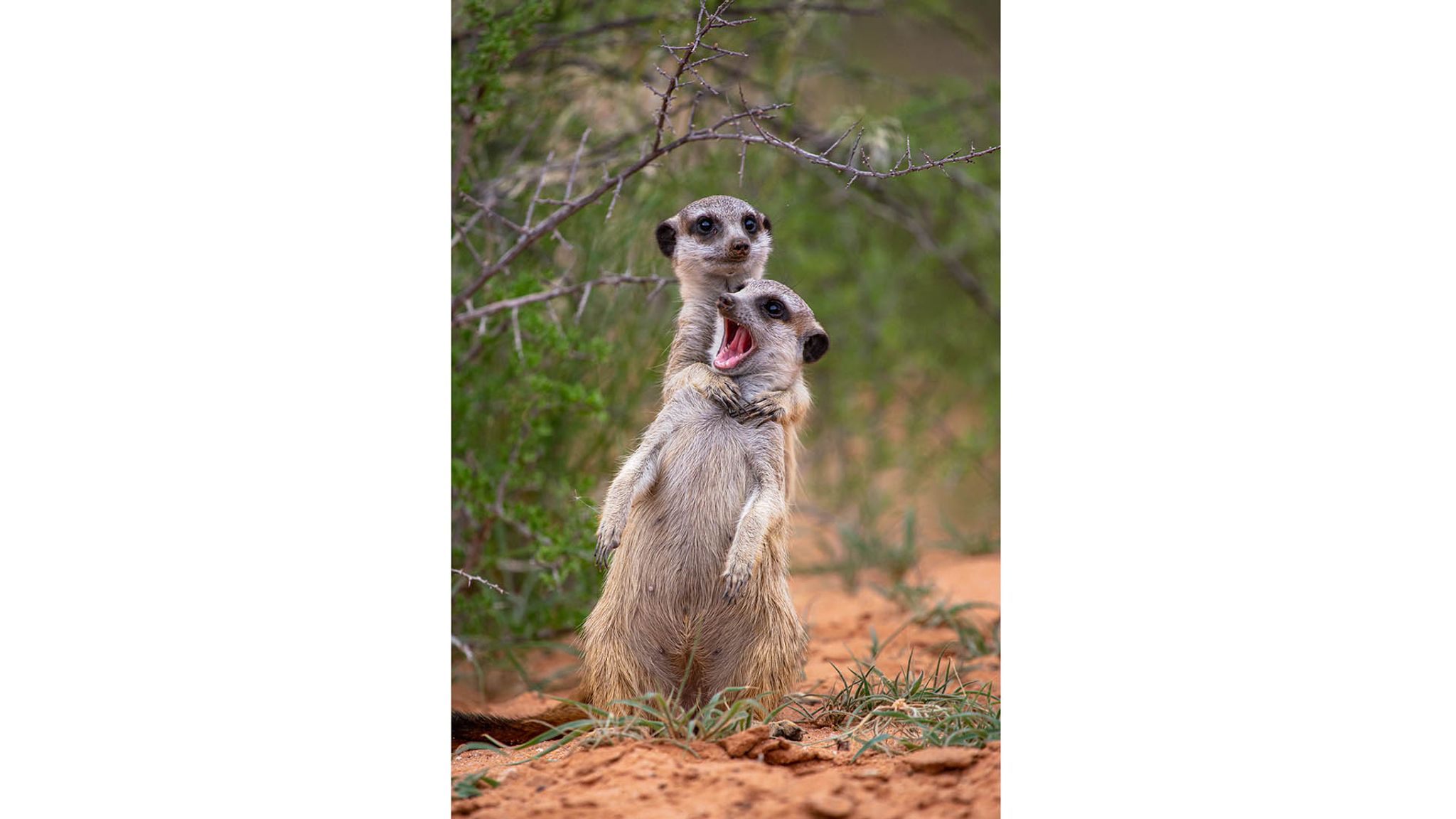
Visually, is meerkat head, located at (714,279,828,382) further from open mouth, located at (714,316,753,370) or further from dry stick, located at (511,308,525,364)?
dry stick, located at (511,308,525,364)

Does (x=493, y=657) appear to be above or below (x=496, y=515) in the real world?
below

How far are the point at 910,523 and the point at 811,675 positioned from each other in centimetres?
147

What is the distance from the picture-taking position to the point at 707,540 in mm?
2373

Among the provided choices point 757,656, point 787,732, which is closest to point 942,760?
point 787,732

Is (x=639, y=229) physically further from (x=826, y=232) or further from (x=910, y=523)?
(x=826, y=232)

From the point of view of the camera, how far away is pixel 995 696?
244cm

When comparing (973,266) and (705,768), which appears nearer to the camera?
(705,768)

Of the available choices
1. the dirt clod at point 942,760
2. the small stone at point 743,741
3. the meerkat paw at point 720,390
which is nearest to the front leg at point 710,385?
the meerkat paw at point 720,390

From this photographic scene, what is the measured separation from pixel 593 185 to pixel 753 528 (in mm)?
1515

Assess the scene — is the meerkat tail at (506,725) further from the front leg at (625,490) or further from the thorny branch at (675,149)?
the thorny branch at (675,149)

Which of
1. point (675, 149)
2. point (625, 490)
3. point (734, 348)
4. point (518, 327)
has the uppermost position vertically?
point (675, 149)

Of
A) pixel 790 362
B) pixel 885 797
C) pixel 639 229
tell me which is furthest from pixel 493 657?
pixel 885 797

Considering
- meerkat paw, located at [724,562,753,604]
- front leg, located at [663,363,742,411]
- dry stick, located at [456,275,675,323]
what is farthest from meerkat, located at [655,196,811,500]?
dry stick, located at [456,275,675,323]

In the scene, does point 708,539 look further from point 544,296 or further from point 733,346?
point 544,296
